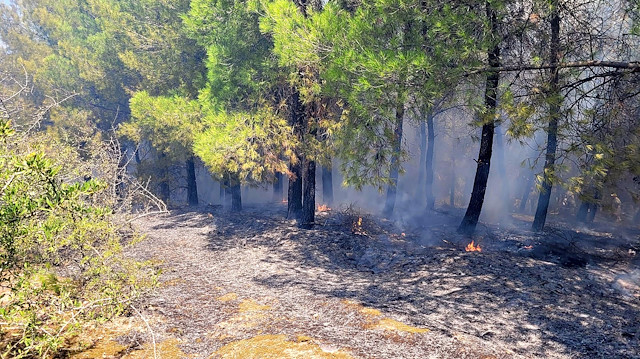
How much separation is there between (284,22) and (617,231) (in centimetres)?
1461

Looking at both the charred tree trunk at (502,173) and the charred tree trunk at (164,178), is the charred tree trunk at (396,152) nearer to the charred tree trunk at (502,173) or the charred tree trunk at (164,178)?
the charred tree trunk at (164,178)

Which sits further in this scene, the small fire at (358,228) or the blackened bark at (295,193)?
the blackened bark at (295,193)

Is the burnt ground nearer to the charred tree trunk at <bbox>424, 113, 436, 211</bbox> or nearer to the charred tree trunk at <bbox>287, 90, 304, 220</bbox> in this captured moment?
the charred tree trunk at <bbox>287, 90, 304, 220</bbox>

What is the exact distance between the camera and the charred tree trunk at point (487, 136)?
798 centimetres

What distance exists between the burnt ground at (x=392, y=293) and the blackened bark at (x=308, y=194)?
19.4 inches

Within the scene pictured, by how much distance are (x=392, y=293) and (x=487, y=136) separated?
5178 millimetres

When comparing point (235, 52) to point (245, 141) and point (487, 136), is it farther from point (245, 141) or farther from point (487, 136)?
point (487, 136)

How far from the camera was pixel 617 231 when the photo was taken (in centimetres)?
1398

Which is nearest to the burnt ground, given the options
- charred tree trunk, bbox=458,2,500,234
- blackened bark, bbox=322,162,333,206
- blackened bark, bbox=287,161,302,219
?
charred tree trunk, bbox=458,2,500,234

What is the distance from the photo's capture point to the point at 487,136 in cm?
946

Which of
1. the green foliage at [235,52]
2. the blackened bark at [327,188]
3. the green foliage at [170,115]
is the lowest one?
the blackened bark at [327,188]

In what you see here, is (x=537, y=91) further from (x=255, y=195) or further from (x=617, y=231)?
(x=255, y=195)

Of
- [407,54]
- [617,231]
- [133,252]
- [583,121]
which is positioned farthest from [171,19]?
[617,231]

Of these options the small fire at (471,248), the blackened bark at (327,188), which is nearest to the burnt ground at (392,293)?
the small fire at (471,248)
